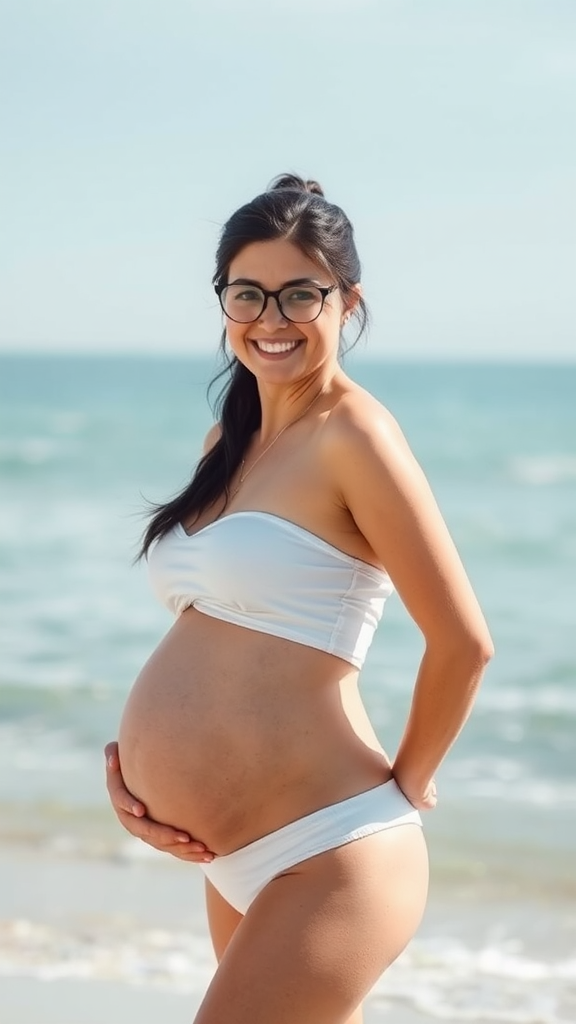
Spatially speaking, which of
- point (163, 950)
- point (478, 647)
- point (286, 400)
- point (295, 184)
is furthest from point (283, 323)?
point (163, 950)

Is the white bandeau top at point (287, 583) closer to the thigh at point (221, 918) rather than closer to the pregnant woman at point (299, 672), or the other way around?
the pregnant woman at point (299, 672)

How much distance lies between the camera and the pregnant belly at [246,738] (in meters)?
2.38

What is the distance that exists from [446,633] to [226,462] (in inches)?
27.1

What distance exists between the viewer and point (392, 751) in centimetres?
762

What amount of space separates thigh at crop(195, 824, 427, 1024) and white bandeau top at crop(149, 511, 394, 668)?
1.20ft

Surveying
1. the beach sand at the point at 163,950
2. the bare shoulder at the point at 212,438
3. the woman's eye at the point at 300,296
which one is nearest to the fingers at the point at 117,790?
the bare shoulder at the point at 212,438

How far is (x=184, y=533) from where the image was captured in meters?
2.63

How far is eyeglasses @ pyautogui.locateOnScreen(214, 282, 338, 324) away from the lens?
2.56 metres

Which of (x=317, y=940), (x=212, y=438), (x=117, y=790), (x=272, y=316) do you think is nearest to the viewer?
(x=317, y=940)

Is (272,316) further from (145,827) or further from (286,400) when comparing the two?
(145,827)

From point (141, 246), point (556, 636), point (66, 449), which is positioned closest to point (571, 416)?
point (141, 246)

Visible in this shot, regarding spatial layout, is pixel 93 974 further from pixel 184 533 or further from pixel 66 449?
pixel 66 449

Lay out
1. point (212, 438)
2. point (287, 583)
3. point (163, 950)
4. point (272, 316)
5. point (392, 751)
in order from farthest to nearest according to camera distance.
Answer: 1. point (392, 751)
2. point (163, 950)
3. point (212, 438)
4. point (272, 316)
5. point (287, 583)

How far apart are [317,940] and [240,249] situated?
4.19ft
